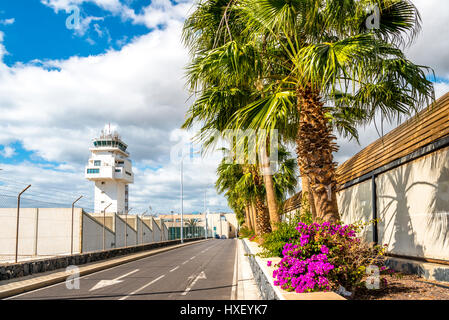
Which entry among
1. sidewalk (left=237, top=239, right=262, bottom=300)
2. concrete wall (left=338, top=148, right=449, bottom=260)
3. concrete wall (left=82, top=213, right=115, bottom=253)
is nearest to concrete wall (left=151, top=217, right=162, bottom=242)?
concrete wall (left=82, top=213, right=115, bottom=253)

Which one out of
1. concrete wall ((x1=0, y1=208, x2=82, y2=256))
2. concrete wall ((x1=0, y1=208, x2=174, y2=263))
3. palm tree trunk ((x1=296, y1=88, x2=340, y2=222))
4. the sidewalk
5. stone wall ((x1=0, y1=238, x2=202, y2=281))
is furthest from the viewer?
concrete wall ((x1=0, y1=208, x2=82, y2=256))

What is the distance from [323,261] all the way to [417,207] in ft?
15.3

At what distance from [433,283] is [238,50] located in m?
6.57

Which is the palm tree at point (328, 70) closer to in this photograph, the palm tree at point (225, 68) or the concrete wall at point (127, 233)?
the palm tree at point (225, 68)

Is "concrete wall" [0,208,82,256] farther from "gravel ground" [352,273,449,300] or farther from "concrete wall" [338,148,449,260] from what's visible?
"gravel ground" [352,273,449,300]

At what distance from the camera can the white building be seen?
86.9 metres

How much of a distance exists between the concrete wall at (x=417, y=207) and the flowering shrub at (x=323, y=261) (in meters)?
2.65

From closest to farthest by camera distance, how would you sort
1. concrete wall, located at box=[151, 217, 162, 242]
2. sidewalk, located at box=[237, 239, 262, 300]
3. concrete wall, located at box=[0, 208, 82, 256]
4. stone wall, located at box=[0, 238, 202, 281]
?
sidewalk, located at box=[237, 239, 262, 300], stone wall, located at box=[0, 238, 202, 281], concrete wall, located at box=[0, 208, 82, 256], concrete wall, located at box=[151, 217, 162, 242]

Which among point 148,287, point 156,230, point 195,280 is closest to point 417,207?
point 195,280

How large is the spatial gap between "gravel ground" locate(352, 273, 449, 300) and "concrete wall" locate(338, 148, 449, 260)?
41.9 inches

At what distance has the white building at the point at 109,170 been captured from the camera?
3423 inches

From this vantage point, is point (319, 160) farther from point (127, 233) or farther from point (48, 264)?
point (127, 233)
